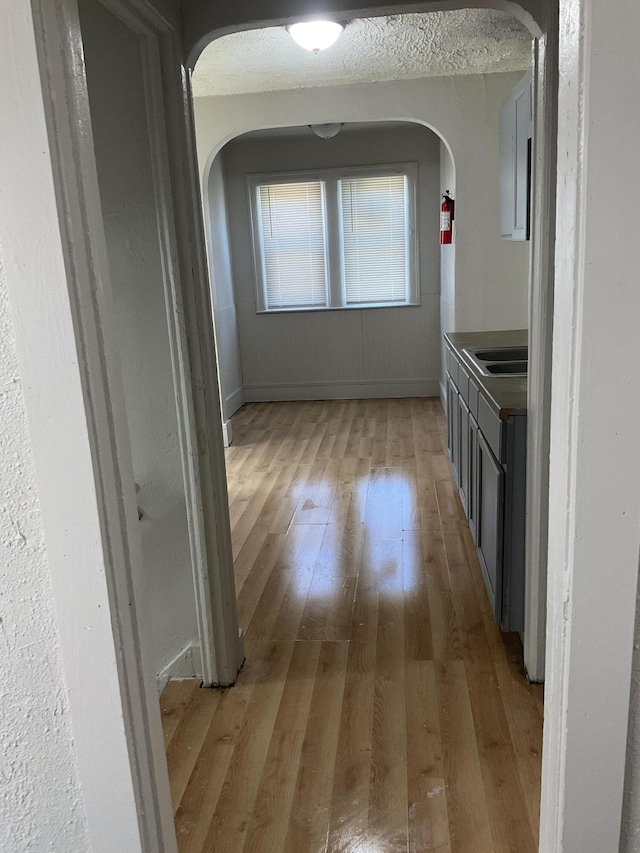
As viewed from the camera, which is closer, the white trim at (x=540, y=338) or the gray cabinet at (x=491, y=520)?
the white trim at (x=540, y=338)

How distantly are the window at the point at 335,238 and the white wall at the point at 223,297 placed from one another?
348 mm

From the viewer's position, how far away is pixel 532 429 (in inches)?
82.7

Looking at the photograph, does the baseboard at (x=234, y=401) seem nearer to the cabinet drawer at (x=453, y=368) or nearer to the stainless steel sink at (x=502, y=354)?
the cabinet drawer at (x=453, y=368)

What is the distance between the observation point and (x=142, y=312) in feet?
6.86

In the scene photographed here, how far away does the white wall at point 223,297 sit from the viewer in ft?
18.6

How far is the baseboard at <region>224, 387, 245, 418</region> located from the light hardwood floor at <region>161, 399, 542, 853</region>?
2.38 meters

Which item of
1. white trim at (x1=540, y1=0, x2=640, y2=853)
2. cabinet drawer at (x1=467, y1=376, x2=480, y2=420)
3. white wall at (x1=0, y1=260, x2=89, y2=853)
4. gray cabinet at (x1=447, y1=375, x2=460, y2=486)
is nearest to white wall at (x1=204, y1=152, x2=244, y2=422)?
gray cabinet at (x1=447, y1=375, x2=460, y2=486)

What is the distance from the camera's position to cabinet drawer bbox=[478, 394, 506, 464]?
229 cm

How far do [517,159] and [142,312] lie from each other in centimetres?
188

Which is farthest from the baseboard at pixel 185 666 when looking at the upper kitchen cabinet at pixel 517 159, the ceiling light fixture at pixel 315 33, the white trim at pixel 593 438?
the ceiling light fixture at pixel 315 33

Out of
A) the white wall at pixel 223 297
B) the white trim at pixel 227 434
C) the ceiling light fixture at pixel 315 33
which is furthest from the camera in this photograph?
the white wall at pixel 223 297

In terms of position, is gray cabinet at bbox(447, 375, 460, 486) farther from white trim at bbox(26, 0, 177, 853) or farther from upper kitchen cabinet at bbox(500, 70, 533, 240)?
white trim at bbox(26, 0, 177, 853)

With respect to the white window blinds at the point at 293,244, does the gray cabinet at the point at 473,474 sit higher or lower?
lower

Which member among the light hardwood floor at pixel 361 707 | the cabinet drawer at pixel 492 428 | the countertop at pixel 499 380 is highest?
the countertop at pixel 499 380
